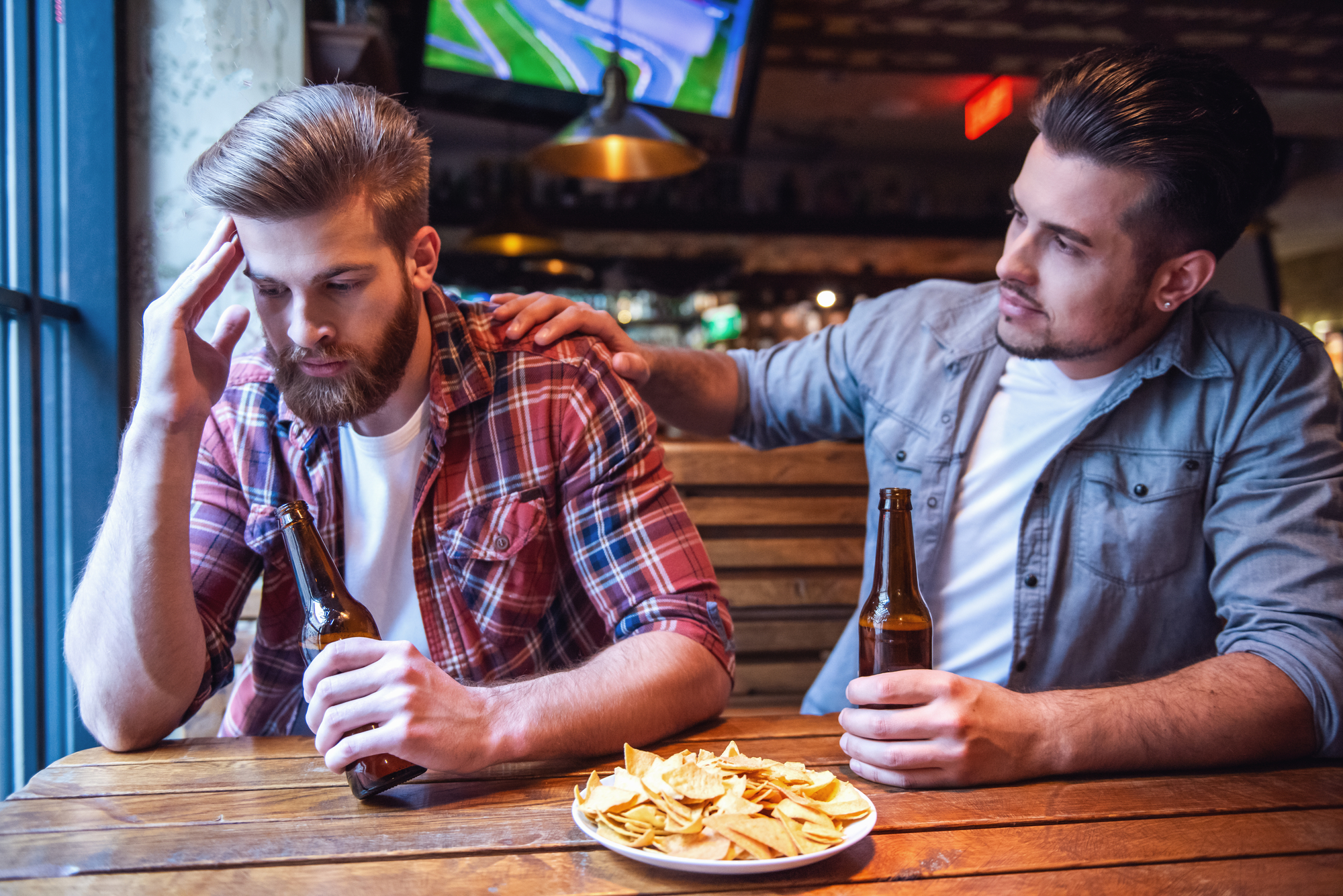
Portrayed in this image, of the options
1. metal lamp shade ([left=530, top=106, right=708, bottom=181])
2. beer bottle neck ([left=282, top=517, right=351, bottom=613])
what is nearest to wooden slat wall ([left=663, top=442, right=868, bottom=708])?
metal lamp shade ([left=530, top=106, right=708, bottom=181])

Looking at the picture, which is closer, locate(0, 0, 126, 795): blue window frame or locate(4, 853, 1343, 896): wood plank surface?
locate(4, 853, 1343, 896): wood plank surface

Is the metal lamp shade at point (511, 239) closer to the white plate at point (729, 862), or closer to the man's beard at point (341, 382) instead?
the man's beard at point (341, 382)

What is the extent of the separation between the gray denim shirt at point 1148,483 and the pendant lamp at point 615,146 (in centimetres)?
134

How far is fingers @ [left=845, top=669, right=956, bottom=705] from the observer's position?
0.94 metres

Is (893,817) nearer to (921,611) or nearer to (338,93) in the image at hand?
(921,611)

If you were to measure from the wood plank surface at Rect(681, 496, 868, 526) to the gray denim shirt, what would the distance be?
4.03ft

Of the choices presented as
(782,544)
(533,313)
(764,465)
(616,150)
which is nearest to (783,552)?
(782,544)

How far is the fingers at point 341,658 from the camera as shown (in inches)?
34.2

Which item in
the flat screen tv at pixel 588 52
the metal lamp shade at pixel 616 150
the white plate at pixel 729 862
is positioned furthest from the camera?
the flat screen tv at pixel 588 52

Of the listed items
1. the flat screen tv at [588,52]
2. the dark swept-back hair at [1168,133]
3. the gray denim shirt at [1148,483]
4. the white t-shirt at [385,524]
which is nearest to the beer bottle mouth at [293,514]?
the white t-shirt at [385,524]

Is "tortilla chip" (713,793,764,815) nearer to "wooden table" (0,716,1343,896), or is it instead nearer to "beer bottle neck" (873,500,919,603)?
"wooden table" (0,716,1343,896)

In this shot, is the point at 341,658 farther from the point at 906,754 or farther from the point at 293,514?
the point at 906,754

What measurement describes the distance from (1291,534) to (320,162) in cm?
134

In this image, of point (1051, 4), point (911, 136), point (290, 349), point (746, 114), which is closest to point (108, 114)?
point (290, 349)
